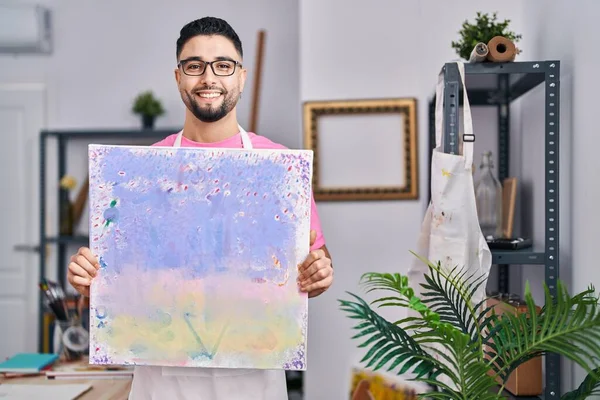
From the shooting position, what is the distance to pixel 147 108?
402 cm

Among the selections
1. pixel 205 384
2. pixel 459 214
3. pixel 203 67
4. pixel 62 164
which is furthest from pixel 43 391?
pixel 62 164

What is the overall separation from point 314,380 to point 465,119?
1540 millimetres

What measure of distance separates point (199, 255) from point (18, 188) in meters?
3.34

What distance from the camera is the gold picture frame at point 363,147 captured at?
2.90 m

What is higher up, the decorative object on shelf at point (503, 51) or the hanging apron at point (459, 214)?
the decorative object on shelf at point (503, 51)

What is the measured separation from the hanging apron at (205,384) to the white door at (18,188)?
311 cm

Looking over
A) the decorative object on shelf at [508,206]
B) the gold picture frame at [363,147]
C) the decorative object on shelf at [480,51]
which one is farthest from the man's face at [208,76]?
the gold picture frame at [363,147]

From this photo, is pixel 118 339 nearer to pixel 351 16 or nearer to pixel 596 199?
pixel 596 199

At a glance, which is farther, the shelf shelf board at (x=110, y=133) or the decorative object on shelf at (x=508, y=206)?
the shelf shelf board at (x=110, y=133)

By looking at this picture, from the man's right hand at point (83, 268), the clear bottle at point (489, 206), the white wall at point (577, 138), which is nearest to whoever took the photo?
the man's right hand at point (83, 268)

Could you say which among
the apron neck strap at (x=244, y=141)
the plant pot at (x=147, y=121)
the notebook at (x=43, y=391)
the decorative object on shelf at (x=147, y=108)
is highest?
the decorative object on shelf at (x=147, y=108)

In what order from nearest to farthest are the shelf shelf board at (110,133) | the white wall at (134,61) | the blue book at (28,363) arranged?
the blue book at (28,363)
the shelf shelf board at (110,133)
the white wall at (134,61)

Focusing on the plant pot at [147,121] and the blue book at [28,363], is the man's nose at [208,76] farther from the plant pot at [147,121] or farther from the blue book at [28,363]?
the plant pot at [147,121]

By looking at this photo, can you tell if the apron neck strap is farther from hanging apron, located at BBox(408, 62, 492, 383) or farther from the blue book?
the blue book
